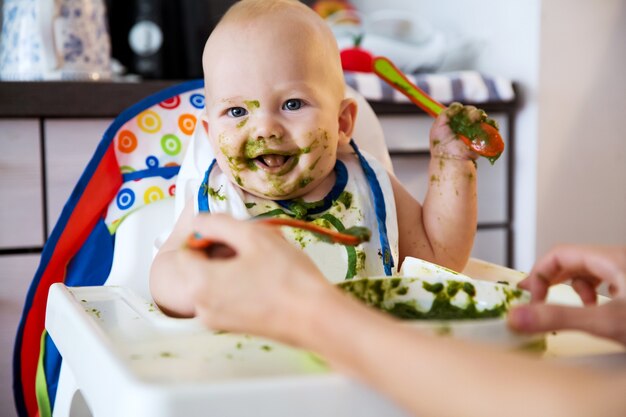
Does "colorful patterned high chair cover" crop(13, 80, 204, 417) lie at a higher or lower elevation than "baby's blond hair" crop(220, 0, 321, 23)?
lower

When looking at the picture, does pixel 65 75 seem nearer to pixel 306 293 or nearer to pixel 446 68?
pixel 446 68

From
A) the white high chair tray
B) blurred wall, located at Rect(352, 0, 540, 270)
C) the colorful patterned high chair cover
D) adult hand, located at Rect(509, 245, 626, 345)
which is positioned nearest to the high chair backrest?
the colorful patterned high chair cover

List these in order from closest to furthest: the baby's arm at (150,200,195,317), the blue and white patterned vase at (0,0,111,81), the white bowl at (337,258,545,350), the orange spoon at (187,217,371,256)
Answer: the orange spoon at (187,217,371,256), the white bowl at (337,258,545,350), the baby's arm at (150,200,195,317), the blue and white patterned vase at (0,0,111,81)

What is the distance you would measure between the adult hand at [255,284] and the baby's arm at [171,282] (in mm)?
292

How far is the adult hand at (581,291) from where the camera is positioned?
493 millimetres

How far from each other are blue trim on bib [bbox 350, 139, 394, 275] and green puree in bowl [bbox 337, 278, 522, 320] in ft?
0.95

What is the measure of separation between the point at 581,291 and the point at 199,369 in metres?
0.32

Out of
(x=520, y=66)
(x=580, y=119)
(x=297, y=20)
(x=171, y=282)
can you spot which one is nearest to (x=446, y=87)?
(x=520, y=66)

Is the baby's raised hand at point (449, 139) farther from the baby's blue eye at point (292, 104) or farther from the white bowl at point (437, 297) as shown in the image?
the white bowl at point (437, 297)

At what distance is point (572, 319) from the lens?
497 mm

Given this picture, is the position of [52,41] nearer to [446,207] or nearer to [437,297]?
[446,207]

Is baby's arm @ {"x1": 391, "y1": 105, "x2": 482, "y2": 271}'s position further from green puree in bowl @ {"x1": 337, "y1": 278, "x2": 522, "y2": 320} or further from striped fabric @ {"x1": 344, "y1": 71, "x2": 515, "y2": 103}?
striped fabric @ {"x1": 344, "y1": 71, "x2": 515, "y2": 103}

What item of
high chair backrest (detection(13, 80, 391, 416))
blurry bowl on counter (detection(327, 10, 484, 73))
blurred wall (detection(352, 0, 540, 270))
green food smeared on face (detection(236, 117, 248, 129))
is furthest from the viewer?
blurry bowl on counter (detection(327, 10, 484, 73))

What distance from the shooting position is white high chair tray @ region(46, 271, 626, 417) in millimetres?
457
